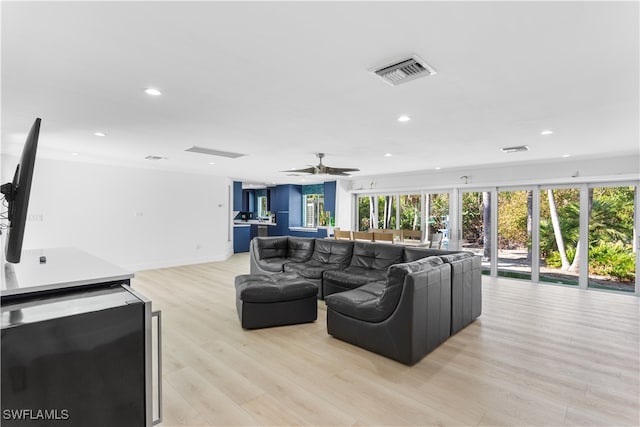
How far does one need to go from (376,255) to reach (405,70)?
327 cm

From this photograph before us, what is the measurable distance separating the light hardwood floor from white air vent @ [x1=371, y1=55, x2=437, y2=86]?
7.70 ft

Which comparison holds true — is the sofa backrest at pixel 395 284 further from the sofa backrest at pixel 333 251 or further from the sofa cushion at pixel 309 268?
the sofa backrest at pixel 333 251

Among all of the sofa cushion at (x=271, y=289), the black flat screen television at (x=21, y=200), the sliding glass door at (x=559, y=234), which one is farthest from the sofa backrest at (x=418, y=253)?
the black flat screen television at (x=21, y=200)

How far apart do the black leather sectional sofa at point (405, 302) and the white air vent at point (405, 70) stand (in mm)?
1583

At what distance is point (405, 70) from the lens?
2.24 m

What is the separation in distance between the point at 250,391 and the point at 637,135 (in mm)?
5348

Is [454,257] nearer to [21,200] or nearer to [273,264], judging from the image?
[273,264]

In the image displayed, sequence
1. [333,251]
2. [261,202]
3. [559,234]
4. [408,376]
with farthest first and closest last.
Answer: [261,202], [559,234], [333,251], [408,376]

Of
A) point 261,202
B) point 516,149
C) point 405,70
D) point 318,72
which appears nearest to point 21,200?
point 318,72

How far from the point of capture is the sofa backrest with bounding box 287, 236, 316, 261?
229 inches

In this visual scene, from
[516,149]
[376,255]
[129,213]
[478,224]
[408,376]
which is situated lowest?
[408,376]

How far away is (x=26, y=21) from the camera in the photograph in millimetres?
1710

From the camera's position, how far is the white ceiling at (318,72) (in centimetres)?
165

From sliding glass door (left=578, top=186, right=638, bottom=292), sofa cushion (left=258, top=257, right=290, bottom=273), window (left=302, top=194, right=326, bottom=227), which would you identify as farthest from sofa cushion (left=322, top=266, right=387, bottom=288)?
window (left=302, top=194, right=326, bottom=227)
